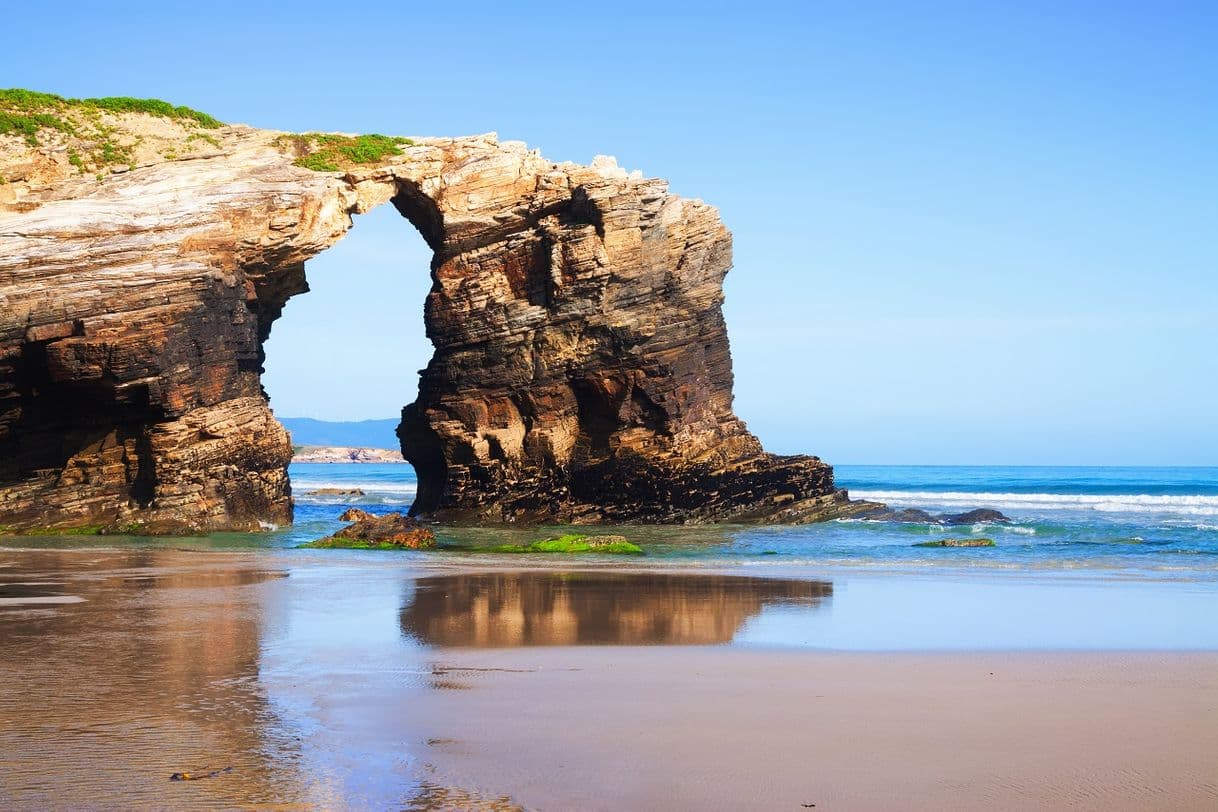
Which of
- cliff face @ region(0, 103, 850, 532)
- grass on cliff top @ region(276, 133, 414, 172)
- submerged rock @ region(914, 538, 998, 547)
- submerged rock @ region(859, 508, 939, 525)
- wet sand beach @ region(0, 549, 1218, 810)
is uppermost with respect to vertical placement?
grass on cliff top @ region(276, 133, 414, 172)

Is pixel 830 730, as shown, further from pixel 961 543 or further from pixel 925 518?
pixel 925 518

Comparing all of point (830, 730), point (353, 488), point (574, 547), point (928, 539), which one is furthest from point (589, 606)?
point (353, 488)

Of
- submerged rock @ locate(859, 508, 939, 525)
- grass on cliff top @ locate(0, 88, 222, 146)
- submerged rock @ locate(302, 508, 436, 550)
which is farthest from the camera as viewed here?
submerged rock @ locate(859, 508, 939, 525)

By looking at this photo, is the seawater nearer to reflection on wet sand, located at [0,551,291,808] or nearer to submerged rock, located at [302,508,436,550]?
submerged rock, located at [302,508,436,550]

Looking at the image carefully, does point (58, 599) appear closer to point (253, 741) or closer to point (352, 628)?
point (352, 628)

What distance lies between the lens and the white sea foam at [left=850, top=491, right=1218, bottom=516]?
2388 inches

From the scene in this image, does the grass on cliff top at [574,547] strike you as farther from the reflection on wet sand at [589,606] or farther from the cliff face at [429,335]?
the cliff face at [429,335]

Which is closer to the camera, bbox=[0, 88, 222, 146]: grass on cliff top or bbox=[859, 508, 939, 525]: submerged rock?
bbox=[0, 88, 222, 146]: grass on cliff top

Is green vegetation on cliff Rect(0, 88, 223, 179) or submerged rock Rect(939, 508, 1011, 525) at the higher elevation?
green vegetation on cliff Rect(0, 88, 223, 179)

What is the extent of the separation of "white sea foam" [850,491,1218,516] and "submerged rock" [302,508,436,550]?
39.3 metres

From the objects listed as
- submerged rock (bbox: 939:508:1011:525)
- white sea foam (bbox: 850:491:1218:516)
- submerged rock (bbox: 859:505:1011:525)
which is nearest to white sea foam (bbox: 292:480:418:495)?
white sea foam (bbox: 850:491:1218:516)

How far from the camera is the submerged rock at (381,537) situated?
26.7 meters

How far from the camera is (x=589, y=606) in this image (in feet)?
46.0

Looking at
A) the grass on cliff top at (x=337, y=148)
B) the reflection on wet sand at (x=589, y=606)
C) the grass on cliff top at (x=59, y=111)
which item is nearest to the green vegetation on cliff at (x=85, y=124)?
the grass on cliff top at (x=59, y=111)
